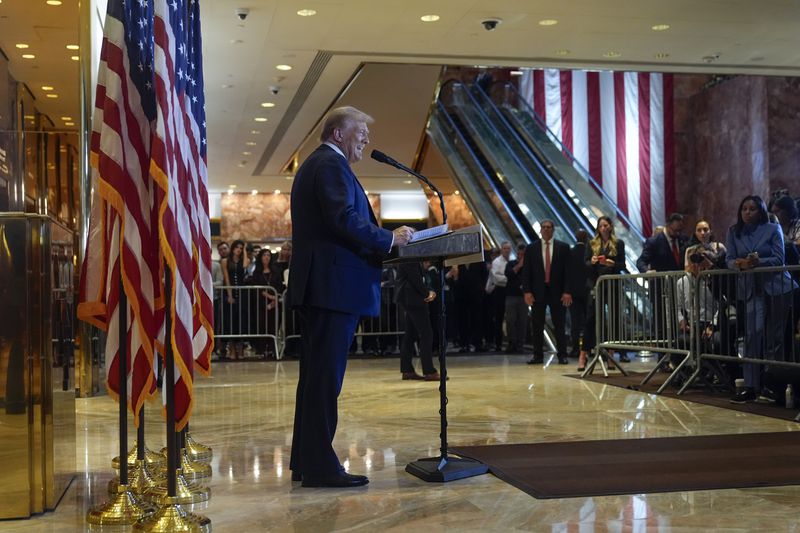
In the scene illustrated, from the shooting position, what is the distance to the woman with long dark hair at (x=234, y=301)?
526 inches

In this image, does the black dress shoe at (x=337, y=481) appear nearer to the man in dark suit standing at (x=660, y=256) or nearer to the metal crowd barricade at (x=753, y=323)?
the metal crowd barricade at (x=753, y=323)

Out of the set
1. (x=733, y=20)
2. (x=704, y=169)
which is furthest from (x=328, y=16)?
(x=704, y=169)

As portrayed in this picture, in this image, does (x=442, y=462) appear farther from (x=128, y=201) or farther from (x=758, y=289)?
(x=758, y=289)

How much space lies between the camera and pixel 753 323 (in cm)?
715

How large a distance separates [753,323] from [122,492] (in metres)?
5.20

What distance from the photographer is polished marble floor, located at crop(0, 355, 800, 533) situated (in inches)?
142

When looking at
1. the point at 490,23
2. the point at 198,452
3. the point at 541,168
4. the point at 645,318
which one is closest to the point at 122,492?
the point at 198,452

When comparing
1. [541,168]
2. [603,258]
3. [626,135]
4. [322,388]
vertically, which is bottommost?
[322,388]

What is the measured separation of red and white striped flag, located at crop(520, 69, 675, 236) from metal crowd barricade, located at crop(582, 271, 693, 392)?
9.83m

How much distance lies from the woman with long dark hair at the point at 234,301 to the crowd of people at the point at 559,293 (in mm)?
15

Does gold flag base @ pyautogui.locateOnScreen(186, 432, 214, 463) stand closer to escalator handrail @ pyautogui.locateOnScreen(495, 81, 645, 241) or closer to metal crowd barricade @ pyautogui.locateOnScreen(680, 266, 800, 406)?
metal crowd barricade @ pyautogui.locateOnScreen(680, 266, 800, 406)

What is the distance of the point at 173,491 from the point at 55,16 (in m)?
5.10

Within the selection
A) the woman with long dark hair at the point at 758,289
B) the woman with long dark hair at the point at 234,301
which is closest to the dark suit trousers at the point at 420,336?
the woman with long dark hair at the point at 758,289

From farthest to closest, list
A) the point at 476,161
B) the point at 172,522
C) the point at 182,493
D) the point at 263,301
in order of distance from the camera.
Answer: the point at 476,161 → the point at 263,301 → the point at 182,493 → the point at 172,522
